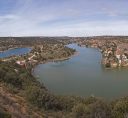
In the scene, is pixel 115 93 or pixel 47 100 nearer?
pixel 47 100

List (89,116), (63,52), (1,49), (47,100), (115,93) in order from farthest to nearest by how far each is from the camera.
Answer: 1. (1,49)
2. (63,52)
3. (115,93)
4. (47,100)
5. (89,116)

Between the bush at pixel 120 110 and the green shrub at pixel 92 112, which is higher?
the green shrub at pixel 92 112

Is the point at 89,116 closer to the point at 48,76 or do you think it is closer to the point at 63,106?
the point at 63,106

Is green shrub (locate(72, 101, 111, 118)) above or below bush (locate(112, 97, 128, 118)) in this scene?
above

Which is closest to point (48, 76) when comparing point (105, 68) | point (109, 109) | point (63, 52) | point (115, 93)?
point (105, 68)

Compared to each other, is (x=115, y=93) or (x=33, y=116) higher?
(x=33, y=116)

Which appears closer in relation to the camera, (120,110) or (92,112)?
(92,112)

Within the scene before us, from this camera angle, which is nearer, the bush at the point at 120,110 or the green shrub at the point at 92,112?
the green shrub at the point at 92,112

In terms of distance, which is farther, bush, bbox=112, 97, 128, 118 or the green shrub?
bush, bbox=112, 97, 128, 118

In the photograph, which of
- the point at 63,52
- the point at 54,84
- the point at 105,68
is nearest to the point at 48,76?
the point at 54,84

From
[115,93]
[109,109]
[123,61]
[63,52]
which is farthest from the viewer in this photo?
[63,52]

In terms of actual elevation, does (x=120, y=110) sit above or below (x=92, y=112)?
below
